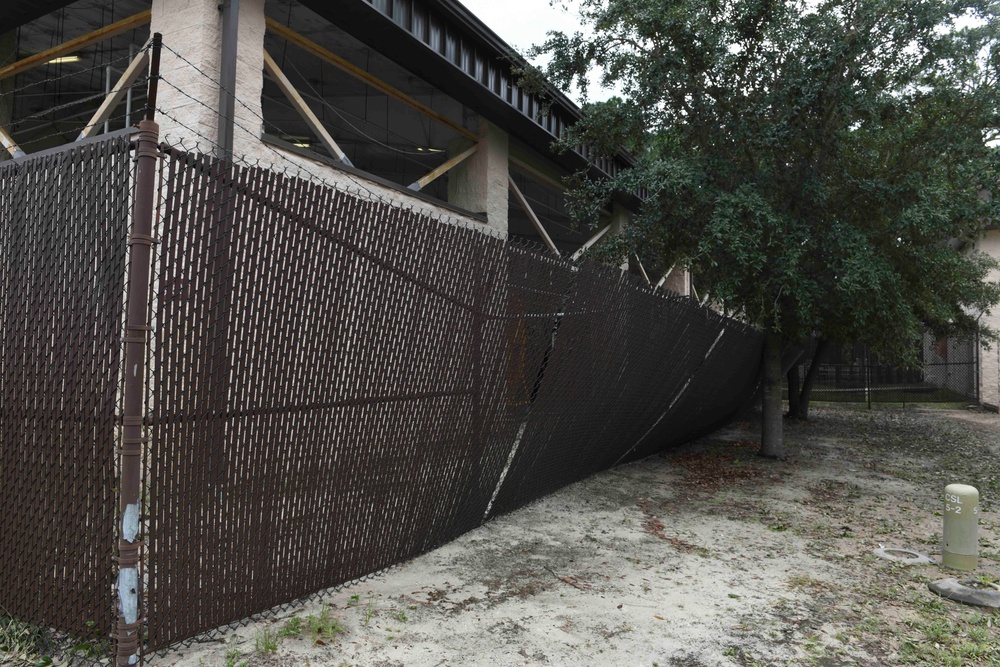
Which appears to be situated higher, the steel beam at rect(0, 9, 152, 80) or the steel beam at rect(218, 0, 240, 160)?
the steel beam at rect(0, 9, 152, 80)

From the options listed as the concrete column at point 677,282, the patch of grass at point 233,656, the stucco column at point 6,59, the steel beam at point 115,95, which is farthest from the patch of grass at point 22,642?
the concrete column at point 677,282

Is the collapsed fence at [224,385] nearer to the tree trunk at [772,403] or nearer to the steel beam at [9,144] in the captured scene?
the steel beam at [9,144]

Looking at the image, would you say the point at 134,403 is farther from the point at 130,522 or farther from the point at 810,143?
the point at 810,143

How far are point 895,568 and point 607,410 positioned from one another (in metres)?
3.39

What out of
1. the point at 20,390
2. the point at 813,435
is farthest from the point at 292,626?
the point at 813,435

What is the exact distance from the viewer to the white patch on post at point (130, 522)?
3.10 meters

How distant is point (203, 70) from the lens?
6.79 meters

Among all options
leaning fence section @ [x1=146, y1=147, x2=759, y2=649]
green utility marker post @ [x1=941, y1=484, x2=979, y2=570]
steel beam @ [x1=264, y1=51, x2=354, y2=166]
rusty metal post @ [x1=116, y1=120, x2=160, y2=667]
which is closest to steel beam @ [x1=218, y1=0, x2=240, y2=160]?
steel beam @ [x1=264, y1=51, x2=354, y2=166]

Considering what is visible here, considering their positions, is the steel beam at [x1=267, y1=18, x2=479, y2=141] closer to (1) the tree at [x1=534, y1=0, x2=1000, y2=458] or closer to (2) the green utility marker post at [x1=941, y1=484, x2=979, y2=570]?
(1) the tree at [x1=534, y1=0, x2=1000, y2=458]

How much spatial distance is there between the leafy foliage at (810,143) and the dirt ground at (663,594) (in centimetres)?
278

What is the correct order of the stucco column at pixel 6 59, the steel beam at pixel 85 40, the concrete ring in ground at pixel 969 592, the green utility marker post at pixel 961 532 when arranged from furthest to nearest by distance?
1. the stucco column at pixel 6 59
2. the steel beam at pixel 85 40
3. the green utility marker post at pixel 961 532
4. the concrete ring in ground at pixel 969 592

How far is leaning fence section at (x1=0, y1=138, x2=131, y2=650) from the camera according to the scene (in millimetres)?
3260

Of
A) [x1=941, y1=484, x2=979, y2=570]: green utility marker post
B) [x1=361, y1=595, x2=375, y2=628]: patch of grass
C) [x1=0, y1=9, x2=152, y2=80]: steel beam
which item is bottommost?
[x1=361, y1=595, x2=375, y2=628]: patch of grass

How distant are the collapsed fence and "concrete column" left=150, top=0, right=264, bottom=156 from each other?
2978 millimetres
